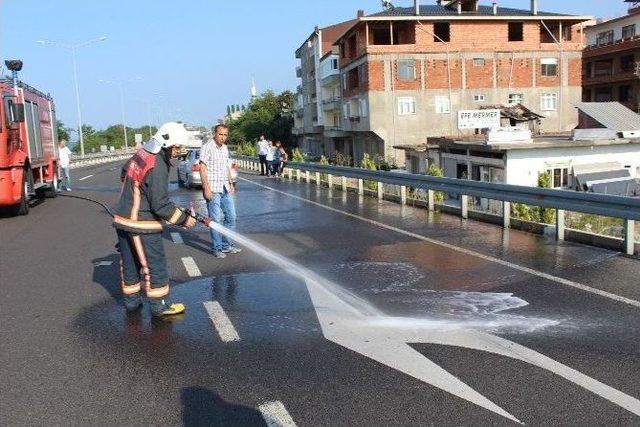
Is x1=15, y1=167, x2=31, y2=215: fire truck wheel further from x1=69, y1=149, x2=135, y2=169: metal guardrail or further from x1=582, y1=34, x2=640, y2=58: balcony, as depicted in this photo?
x1=582, y1=34, x2=640, y2=58: balcony

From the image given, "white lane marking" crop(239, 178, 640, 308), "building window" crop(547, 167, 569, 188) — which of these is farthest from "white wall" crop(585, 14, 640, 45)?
"white lane marking" crop(239, 178, 640, 308)

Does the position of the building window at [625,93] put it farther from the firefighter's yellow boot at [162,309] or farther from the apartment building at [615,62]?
the firefighter's yellow boot at [162,309]

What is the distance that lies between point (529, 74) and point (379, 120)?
46.9 ft

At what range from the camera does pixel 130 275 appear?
621 centimetres

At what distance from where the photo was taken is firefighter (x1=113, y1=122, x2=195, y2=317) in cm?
596

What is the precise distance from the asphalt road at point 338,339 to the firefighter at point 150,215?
0.40m

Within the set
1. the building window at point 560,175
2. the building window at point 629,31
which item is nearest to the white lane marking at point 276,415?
the building window at point 560,175

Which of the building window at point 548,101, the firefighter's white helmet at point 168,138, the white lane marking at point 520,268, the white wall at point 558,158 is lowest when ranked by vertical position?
the white wall at point 558,158

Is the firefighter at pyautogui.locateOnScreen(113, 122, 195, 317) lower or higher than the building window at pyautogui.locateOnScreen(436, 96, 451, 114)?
lower

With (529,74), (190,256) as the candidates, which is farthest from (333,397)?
(529,74)

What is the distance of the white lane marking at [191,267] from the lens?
8.12m

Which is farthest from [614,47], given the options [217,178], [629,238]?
[217,178]

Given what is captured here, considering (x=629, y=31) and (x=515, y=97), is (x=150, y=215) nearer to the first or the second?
(x=515, y=97)

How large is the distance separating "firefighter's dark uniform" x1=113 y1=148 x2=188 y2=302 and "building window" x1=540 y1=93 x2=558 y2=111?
186 feet
